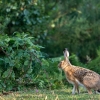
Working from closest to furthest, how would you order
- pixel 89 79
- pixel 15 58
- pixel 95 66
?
pixel 89 79 → pixel 15 58 → pixel 95 66

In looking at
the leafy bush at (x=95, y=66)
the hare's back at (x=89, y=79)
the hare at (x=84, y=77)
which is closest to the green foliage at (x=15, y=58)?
the hare at (x=84, y=77)

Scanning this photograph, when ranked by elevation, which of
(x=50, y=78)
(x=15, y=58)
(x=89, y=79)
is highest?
(x=15, y=58)

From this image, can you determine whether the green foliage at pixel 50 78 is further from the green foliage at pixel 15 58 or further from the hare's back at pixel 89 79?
the hare's back at pixel 89 79

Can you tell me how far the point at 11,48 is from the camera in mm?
12562

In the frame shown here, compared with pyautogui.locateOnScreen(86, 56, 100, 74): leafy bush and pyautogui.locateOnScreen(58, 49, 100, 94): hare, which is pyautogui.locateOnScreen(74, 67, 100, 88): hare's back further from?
pyautogui.locateOnScreen(86, 56, 100, 74): leafy bush

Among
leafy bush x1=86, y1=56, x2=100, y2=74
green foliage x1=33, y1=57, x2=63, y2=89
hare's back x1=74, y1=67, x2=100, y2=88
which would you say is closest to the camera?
hare's back x1=74, y1=67, x2=100, y2=88

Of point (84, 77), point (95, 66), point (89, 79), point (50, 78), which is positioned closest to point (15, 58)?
point (84, 77)

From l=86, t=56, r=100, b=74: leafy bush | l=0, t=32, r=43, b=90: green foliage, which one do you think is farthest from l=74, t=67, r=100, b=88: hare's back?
l=86, t=56, r=100, b=74: leafy bush

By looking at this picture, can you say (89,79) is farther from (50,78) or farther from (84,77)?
(50,78)

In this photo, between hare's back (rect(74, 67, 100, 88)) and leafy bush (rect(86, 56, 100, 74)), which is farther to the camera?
leafy bush (rect(86, 56, 100, 74))

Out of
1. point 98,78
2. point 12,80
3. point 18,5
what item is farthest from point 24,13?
point 98,78

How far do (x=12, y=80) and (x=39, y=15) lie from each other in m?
6.13

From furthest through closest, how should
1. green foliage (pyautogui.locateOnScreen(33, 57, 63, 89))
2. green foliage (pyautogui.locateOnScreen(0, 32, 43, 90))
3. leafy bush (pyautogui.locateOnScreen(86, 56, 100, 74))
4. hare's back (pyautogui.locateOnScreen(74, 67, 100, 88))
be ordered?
leafy bush (pyautogui.locateOnScreen(86, 56, 100, 74)), green foliage (pyautogui.locateOnScreen(33, 57, 63, 89)), green foliage (pyautogui.locateOnScreen(0, 32, 43, 90)), hare's back (pyautogui.locateOnScreen(74, 67, 100, 88))

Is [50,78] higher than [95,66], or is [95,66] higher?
[95,66]
